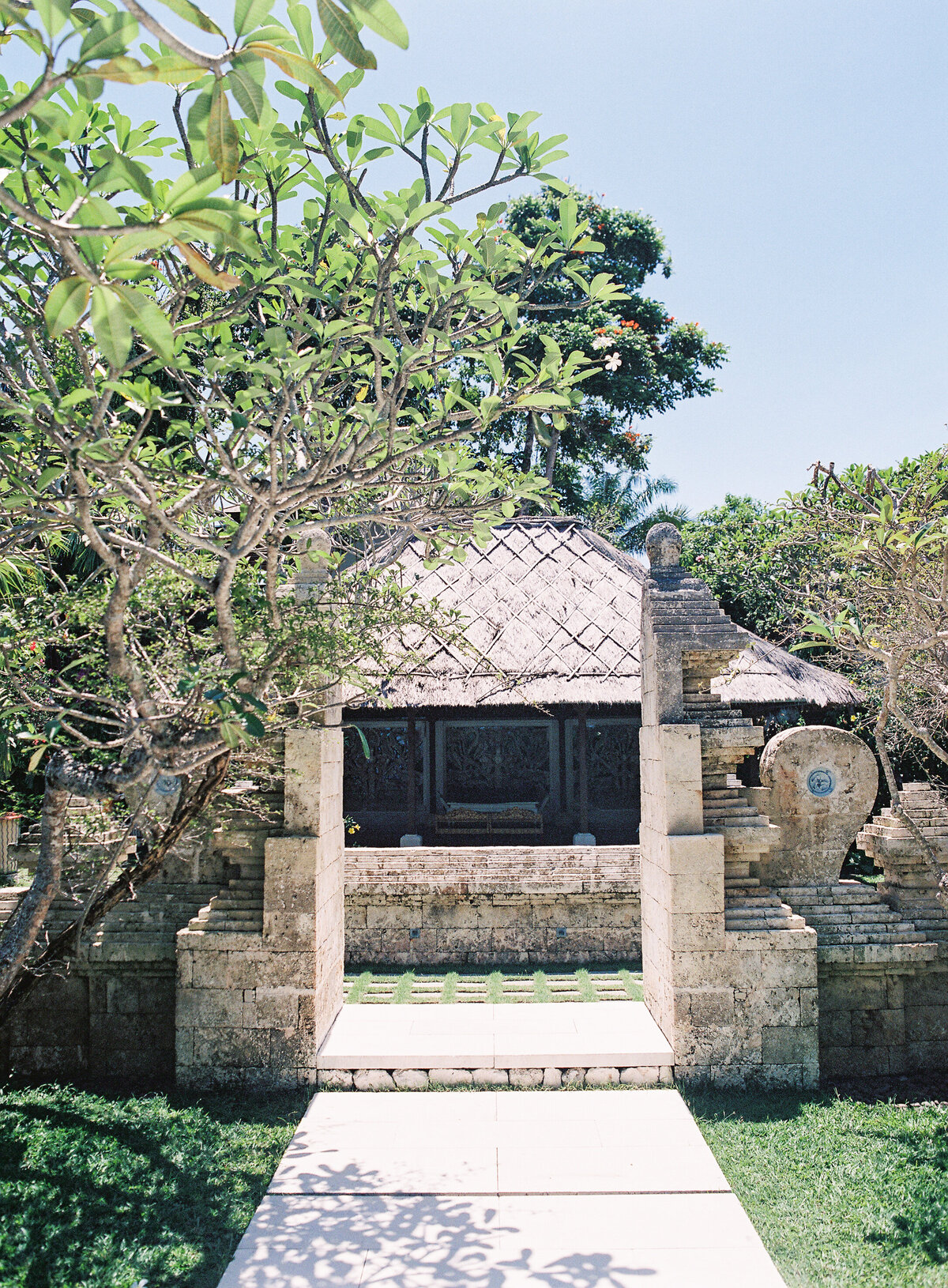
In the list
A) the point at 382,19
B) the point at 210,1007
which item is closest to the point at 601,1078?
the point at 210,1007

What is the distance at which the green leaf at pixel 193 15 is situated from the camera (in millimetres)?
1986

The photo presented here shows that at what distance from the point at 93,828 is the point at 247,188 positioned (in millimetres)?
4069

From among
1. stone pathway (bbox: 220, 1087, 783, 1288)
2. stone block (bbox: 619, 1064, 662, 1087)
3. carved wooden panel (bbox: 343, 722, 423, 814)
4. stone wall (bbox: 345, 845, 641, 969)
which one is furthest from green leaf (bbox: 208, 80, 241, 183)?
carved wooden panel (bbox: 343, 722, 423, 814)

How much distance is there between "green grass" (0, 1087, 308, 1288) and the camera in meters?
3.89

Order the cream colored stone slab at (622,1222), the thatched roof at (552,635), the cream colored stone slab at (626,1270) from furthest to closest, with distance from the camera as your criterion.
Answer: the thatched roof at (552,635) < the cream colored stone slab at (622,1222) < the cream colored stone slab at (626,1270)

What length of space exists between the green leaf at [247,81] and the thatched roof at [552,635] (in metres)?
7.97

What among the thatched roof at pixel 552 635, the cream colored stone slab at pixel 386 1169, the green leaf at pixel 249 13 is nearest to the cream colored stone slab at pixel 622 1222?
the cream colored stone slab at pixel 386 1169

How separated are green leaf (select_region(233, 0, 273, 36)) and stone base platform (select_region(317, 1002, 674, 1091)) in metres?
5.75

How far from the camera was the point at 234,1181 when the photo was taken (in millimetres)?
4730

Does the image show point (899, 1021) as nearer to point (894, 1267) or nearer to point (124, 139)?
point (894, 1267)

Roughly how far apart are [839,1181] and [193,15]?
223 inches

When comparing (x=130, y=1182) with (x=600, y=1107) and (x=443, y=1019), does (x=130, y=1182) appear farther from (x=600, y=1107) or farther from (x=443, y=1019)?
(x=600, y=1107)

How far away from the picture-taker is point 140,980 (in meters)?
6.20

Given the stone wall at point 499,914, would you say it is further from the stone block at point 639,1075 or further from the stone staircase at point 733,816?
the stone block at point 639,1075
